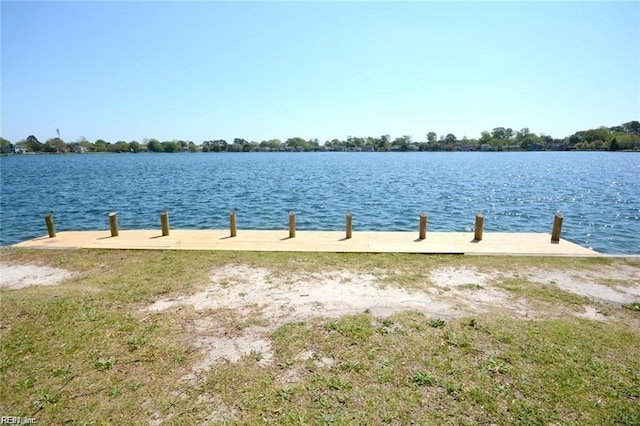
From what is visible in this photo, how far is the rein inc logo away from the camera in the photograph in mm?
4078

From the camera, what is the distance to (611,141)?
146 metres

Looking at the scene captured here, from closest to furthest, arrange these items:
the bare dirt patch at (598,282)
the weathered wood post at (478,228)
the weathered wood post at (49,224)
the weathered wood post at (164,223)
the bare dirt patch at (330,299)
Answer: the bare dirt patch at (330,299) < the bare dirt patch at (598,282) < the weathered wood post at (478,228) < the weathered wood post at (49,224) < the weathered wood post at (164,223)

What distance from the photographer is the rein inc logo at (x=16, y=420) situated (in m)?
4.08

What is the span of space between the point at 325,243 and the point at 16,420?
8.83 meters

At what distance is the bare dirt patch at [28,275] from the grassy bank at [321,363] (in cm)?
63

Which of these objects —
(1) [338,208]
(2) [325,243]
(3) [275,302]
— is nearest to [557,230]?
(2) [325,243]

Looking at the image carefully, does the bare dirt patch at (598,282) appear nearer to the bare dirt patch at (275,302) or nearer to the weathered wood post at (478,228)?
the weathered wood post at (478,228)

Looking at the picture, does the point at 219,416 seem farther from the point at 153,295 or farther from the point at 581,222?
the point at 581,222

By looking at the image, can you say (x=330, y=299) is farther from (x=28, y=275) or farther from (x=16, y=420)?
(x=28, y=275)

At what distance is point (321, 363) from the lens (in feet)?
16.9

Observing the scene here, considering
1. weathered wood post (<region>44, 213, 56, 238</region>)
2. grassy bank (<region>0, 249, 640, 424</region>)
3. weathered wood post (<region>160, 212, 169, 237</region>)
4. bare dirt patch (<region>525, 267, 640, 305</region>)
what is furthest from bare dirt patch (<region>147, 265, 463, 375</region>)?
weathered wood post (<region>44, 213, 56, 238</region>)

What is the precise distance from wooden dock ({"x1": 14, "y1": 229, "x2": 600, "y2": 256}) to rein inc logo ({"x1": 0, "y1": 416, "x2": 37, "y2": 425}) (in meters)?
7.24

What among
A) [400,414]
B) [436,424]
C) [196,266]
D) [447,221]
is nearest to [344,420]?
[400,414]

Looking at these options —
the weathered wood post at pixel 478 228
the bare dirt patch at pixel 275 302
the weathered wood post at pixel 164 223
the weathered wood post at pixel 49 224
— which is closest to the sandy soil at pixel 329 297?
the bare dirt patch at pixel 275 302
